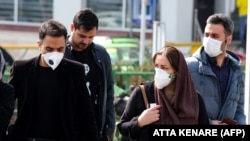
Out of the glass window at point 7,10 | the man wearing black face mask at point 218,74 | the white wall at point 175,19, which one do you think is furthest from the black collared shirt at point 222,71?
the glass window at point 7,10

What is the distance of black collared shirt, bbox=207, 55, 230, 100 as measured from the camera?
15.4ft

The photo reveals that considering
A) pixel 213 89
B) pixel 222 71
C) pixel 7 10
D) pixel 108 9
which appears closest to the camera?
pixel 213 89

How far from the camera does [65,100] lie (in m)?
4.14

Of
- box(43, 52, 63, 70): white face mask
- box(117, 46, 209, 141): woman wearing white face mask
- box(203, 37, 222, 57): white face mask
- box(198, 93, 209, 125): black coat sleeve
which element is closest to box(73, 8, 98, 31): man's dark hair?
box(43, 52, 63, 70): white face mask

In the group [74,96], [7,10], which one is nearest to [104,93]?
[74,96]

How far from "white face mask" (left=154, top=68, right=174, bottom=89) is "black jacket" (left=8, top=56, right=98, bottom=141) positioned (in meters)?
0.51

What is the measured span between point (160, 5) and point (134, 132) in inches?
559

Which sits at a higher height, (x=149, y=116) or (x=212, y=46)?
(x=212, y=46)

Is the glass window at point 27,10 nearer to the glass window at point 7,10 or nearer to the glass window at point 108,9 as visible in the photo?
the glass window at point 7,10

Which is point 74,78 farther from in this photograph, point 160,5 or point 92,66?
point 160,5

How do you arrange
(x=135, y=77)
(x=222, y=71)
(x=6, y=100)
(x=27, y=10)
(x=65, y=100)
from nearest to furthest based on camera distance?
(x=6, y=100)
(x=65, y=100)
(x=222, y=71)
(x=135, y=77)
(x=27, y=10)

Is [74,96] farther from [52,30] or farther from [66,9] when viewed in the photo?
[66,9]

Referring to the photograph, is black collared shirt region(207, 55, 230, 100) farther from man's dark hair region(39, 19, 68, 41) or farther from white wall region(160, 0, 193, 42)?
white wall region(160, 0, 193, 42)

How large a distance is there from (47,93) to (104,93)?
2.16 feet
